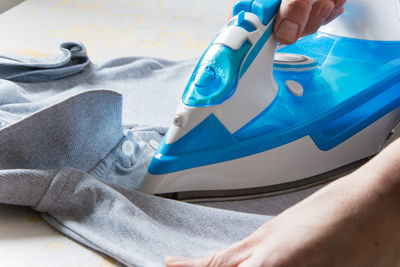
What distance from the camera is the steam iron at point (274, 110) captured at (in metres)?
0.79

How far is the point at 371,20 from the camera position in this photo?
3.24 ft

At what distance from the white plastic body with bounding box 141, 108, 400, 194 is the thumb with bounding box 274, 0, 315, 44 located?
184 mm

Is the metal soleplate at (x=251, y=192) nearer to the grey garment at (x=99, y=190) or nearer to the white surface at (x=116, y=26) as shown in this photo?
the grey garment at (x=99, y=190)

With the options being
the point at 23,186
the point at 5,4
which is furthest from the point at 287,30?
the point at 5,4

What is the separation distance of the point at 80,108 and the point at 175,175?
186 mm

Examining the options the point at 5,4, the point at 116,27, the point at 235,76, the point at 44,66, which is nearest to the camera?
the point at 235,76

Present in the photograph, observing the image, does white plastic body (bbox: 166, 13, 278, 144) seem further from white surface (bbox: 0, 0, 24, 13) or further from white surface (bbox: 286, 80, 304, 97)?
white surface (bbox: 0, 0, 24, 13)

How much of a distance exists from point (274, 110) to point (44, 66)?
622 millimetres

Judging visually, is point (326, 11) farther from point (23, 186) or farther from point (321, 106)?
point (23, 186)

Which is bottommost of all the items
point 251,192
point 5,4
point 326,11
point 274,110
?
point 5,4

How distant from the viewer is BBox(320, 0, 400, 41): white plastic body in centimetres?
97

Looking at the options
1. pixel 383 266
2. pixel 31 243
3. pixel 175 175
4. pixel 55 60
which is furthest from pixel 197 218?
pixel 55 60

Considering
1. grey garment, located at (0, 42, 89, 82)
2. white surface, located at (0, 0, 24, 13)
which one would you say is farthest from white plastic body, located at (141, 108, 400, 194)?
white surface, located at (0, 0, 24, 13)

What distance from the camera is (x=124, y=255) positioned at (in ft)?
2.04
